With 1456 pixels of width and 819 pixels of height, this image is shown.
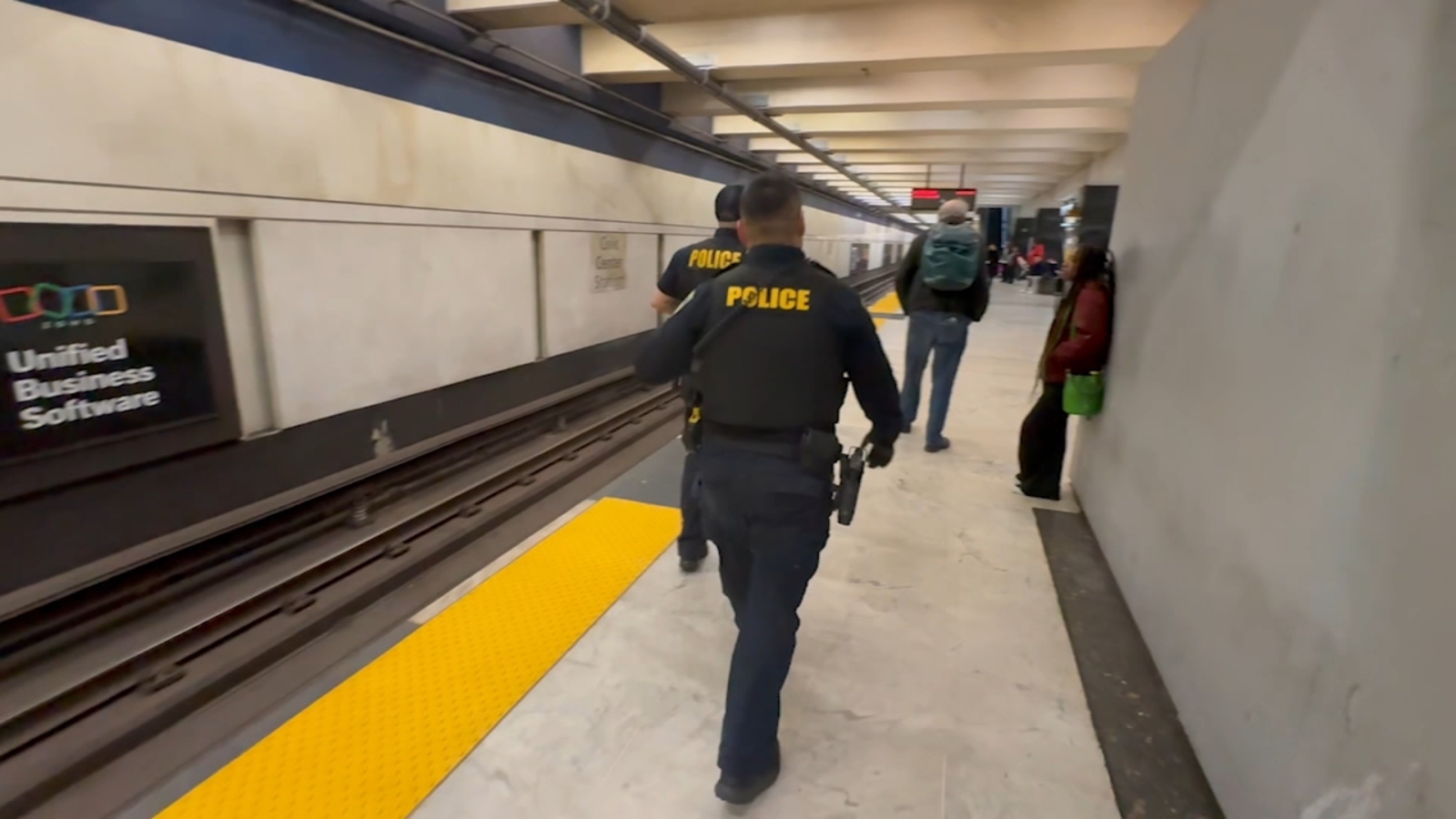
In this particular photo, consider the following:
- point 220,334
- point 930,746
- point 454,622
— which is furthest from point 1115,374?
point 220,334

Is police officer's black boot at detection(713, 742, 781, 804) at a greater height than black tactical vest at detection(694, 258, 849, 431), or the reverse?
black tactical vest at detection(694, 258, 849, 431)

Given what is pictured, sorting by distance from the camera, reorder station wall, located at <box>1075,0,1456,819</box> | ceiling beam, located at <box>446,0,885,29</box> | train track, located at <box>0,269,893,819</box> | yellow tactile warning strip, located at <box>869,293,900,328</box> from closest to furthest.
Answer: station wall, located at <box>1075,0,1456,819</box>
train track, located at <box>0,269,893,819</box>
ceiling beam, located at <box>446,0,885,29</box>
yellow tactile warning strip, located at <box>869,293,900,328</box>

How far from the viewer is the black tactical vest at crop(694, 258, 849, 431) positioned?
5.94 ft

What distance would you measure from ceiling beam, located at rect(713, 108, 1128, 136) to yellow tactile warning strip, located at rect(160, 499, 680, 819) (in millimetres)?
6414

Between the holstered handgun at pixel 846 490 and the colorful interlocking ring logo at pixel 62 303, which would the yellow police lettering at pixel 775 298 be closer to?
the holstered handgun at pixel 846 490

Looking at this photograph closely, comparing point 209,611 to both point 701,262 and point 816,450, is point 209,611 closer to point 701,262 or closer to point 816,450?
point 701,262

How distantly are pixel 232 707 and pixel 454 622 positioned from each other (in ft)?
2.56

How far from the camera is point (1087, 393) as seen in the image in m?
3.69

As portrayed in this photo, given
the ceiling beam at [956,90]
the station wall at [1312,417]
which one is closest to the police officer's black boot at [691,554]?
the station wall at [1312,417]

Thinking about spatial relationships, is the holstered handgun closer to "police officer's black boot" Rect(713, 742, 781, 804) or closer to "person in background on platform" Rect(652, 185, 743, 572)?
"police officer's black boot" Rect(713, 742, 781, 804)

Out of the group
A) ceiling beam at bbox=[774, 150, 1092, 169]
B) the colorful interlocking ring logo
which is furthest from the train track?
ceiling beam at bbox=[774, 150, 1092, 169]

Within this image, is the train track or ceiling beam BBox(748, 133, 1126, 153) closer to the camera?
the train track

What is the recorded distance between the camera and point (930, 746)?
2186 millimetres

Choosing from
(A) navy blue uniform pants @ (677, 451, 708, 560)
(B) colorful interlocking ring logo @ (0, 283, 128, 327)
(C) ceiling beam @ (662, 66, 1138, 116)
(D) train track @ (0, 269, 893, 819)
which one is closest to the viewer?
(D) train track @ (0, 269, 893, 819)
